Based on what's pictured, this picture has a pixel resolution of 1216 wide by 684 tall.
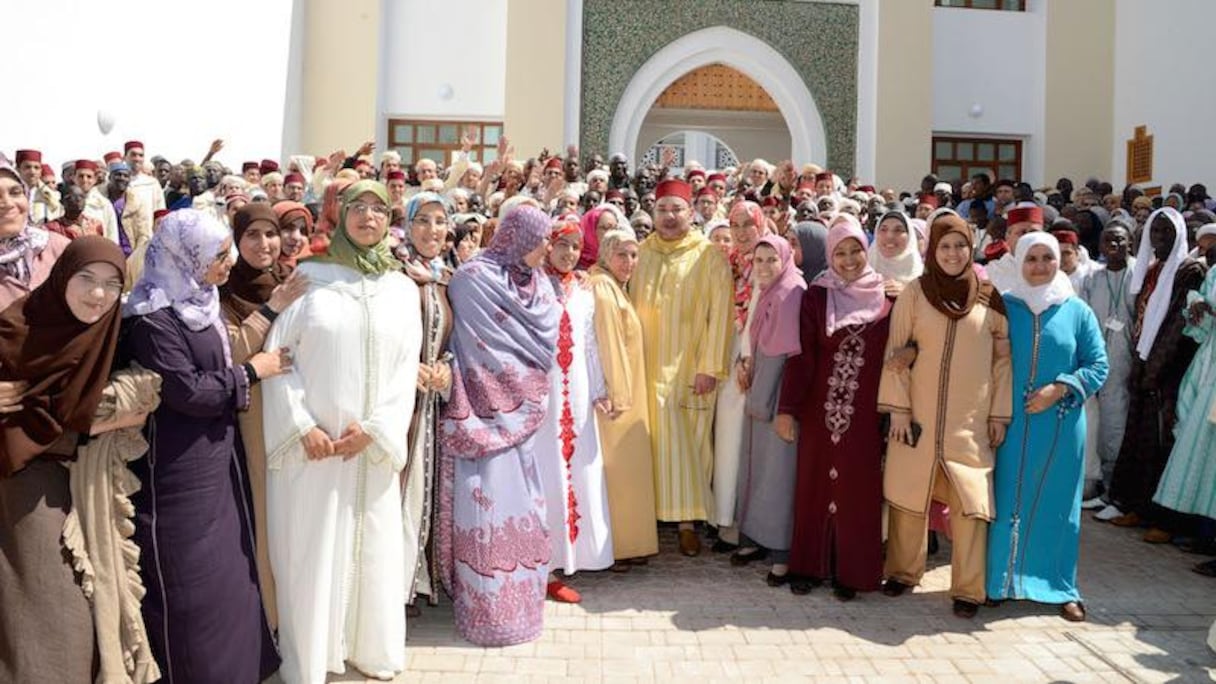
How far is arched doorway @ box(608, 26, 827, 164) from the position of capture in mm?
10289

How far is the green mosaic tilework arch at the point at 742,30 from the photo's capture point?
33.5 feet

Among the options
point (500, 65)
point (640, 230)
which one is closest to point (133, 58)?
point (500, 65)

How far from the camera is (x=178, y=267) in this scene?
2.23 m

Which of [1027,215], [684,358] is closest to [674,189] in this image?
[684,358]

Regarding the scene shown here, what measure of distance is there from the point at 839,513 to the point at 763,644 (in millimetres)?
589

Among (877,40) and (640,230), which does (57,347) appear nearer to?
(640,230)

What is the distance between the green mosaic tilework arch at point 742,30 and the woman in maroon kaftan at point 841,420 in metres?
7.29

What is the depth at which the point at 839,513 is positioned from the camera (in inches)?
129

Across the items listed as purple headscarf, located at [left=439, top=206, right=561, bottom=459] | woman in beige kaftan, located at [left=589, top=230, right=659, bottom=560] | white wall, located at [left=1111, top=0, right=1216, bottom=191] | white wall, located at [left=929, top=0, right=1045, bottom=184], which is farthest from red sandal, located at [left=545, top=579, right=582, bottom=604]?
white wall, located at [left=929, top=0, right=1045, bottom=184]

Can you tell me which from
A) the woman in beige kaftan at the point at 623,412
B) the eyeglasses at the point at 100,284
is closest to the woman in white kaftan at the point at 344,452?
the eyeglasses at the point at 100,284

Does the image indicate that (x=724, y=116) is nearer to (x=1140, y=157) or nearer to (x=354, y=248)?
(x=1140, y=157)

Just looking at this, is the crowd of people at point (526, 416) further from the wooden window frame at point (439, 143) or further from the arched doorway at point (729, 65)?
the wooden window frame at point (439, 143)

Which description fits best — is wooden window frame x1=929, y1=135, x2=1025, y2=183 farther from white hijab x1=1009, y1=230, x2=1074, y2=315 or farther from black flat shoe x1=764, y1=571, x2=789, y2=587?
black flat shoe x1=764, y1=571, x2=789, y2=587

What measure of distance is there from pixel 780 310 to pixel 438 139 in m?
8.37
